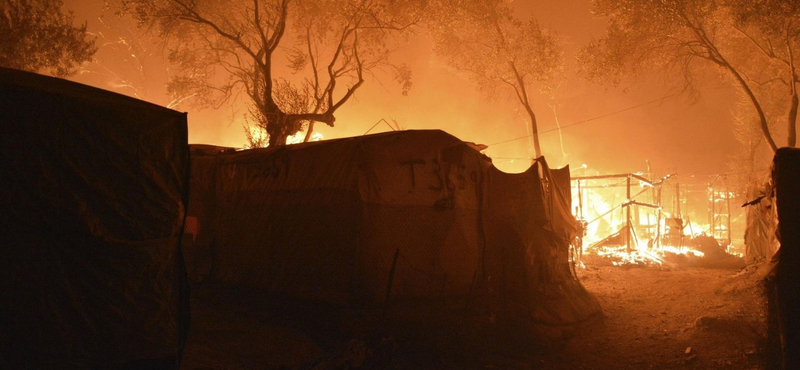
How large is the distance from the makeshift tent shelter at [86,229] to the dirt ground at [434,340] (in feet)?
5.49

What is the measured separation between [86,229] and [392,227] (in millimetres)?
4477

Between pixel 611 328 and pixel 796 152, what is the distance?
17.7 ft

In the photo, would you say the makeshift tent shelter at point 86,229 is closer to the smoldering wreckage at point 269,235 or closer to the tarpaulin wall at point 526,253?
the smoldering wreckage at point 269,235

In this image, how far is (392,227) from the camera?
23.5 feet

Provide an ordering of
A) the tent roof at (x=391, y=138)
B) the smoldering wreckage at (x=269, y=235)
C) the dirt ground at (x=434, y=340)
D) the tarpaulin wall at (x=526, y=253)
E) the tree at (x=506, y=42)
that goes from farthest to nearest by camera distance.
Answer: the tree at (x=506, y=42)
the tarpaulin wall at (x=526, y=253)
the tent roof at (x=391, y=138)
the dirt ground at (x=434, y=340)
the smoldering wreckage at (x=269, y=235)

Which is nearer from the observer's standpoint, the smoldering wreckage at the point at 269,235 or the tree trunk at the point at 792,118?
the smoldering wreckage at the point at 269,235

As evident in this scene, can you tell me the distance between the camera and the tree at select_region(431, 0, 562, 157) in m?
21.0

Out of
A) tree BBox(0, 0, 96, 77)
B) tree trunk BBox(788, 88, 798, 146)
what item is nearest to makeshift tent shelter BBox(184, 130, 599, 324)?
tree trunk BBox(788, 88, 798, 146)

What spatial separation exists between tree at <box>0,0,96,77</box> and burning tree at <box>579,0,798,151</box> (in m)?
23.5

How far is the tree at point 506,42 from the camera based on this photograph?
20984 millimetres

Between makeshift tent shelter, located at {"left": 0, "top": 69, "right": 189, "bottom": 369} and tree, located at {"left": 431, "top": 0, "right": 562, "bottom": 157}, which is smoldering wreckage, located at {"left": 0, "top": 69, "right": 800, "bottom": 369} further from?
tree, located at {"left": 431, "top": 0, "right": 562, "bottom": 157}

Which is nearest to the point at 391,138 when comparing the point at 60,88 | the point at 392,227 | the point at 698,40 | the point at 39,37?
the point at 392,227

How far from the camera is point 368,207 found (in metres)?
6.99

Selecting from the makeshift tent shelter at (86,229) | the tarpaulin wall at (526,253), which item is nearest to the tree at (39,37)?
the makeshift tent shelter at (86,229)
